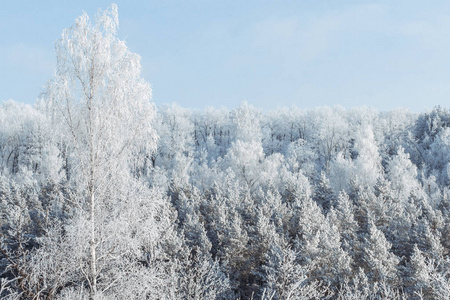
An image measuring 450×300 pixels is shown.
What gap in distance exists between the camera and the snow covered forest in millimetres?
9203

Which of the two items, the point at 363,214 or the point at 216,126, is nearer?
the point at 363,214

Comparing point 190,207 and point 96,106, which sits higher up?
point 96,106

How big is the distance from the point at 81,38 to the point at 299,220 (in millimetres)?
26307

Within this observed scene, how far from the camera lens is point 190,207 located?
1373 inches

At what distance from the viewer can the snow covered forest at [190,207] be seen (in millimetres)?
9203

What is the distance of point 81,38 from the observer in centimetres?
948

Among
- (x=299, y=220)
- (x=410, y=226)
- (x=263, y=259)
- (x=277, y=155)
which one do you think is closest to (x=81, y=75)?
(x=263, y=259)

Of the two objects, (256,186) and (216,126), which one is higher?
(216,126)

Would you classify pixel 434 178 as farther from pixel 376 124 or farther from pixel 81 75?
pixel 81 75

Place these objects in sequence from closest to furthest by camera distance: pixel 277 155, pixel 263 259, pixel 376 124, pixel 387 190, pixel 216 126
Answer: pixel 263 259 → pixel 387 190 → pixel 277 155 → pixel 376 124 → pixel 216 126

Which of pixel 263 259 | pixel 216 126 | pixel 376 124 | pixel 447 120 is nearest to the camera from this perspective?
pixel 263 259

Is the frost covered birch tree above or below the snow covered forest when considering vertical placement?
above

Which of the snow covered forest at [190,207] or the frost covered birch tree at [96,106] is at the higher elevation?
the frost covered birch tree at [96,106]

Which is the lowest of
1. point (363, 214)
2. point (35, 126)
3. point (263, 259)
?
point (263, 259)
